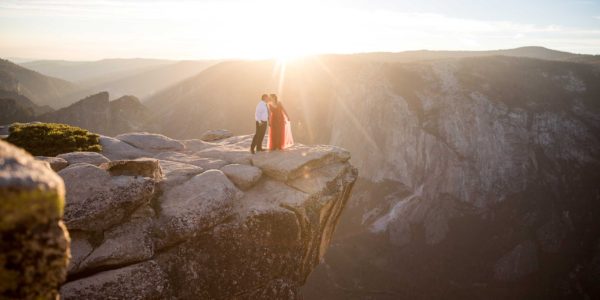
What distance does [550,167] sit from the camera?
43656 millimetres

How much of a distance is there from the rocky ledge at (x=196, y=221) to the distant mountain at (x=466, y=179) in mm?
19480

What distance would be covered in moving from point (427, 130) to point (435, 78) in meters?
13.2

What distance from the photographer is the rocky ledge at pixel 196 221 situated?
10859 mm

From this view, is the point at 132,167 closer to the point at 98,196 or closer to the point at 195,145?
the point at 98,196

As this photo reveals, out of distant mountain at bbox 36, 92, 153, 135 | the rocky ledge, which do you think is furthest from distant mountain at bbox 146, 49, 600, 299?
distant mountain at bbox 36, 92, 153, 135

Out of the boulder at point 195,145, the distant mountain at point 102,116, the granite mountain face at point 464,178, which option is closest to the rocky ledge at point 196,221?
the boulder at point 195,145

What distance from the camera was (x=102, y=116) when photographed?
73.6 meters

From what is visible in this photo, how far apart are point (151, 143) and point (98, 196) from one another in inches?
391

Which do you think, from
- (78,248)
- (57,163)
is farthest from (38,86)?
(78,248)

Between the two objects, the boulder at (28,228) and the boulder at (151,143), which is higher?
the boulder at (28,228)

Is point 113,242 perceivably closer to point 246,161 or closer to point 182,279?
point 182,279

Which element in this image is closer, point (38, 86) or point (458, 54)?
point (458, 54)

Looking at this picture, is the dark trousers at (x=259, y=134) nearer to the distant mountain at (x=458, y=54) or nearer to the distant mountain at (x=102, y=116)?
the distant mountain at (x=102, y=116)

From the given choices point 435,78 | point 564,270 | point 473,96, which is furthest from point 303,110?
point 564,270
